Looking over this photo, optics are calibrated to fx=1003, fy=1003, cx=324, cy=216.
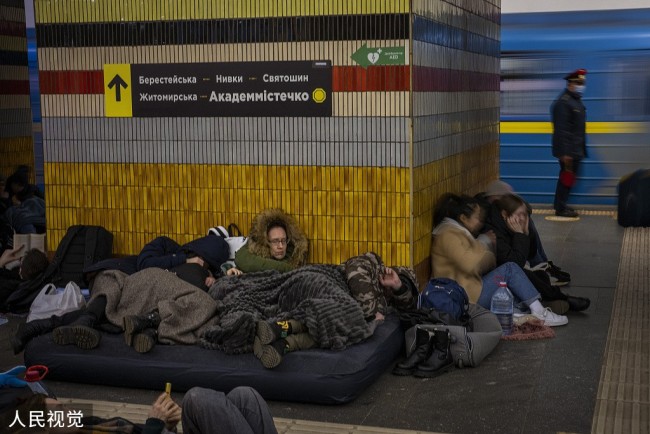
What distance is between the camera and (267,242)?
7730mm

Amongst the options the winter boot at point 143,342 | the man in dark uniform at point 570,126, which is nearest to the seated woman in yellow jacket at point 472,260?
the winter boot at point 143,342

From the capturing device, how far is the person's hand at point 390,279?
7.27 metres

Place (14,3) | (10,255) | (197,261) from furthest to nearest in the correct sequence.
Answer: (14,3), (10,255), (197,261)

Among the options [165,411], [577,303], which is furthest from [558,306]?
[165,411]

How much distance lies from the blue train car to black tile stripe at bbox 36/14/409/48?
7.19 m

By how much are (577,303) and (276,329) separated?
328 cm

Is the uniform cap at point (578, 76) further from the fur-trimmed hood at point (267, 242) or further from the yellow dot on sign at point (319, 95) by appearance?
the fur-trimmed hood at point (267, 242)

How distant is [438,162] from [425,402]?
10.1ft

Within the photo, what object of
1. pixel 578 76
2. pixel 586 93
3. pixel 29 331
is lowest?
pixel 29 331

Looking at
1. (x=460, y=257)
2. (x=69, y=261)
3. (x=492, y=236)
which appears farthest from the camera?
(x=492, y=236)

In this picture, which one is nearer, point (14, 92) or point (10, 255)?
point (10, 255)

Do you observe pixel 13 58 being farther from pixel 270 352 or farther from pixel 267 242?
pixel 270 352

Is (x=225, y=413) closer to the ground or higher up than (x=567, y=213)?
higher up

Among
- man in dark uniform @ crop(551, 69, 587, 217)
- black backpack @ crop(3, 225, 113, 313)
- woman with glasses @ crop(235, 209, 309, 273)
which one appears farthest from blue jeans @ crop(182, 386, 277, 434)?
man in dark uniform @ crop(551, 69, 587, 217)
